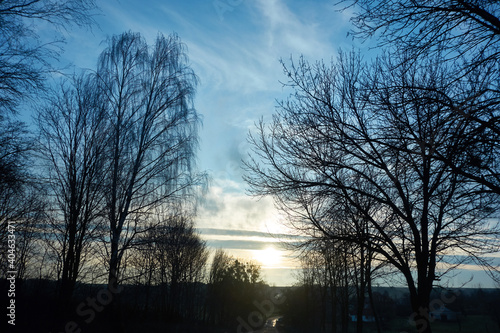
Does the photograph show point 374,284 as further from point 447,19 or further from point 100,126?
point 447,19

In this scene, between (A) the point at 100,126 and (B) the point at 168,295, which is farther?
(B) the point at 168,295

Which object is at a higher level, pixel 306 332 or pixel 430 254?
pixel 430 254

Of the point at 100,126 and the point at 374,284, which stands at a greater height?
the point at 100,126

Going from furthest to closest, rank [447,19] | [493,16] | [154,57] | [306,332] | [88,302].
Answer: [306,332]
[88,302]
[154,57]
[447,19]
[493,16]

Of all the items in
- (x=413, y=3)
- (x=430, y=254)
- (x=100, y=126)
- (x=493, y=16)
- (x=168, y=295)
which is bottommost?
(x=168, y=295)

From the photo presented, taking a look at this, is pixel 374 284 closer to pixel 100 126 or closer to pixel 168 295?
pixel 100 126

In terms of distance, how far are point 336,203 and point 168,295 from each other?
3730 centimetres

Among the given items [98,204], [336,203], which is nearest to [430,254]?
[336,203]

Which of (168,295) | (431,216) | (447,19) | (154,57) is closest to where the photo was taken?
(447,19)

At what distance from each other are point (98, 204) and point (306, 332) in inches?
1198

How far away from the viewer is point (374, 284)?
19.3m

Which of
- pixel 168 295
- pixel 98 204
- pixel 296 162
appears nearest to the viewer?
pixel 296 162

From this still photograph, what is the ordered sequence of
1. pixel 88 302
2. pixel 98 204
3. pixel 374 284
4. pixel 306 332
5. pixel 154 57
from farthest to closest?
1. pixel 306 332
2. pixel 374 284
3. pixel 88 302
4. pixel 154 57
5. pixel 98 204

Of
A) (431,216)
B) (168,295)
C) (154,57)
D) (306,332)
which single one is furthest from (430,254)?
(168,295)
